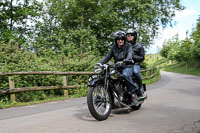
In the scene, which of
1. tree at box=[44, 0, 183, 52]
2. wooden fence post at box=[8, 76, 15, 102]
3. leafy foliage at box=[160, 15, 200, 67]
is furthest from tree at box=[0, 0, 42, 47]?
leafy foliage at box=[160, 15, 200, 67]

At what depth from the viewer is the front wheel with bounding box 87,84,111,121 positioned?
174 inches

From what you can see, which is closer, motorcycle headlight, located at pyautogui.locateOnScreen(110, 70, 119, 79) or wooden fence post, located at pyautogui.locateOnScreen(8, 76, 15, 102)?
motorcycle headlight, located at pyautogui.locateOnScreen(110, 70, 119, 79)

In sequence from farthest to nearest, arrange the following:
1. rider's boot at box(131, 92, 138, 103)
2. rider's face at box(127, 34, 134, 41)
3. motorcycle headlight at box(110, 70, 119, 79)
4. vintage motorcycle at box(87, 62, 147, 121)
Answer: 1. rider's face at box(127, 34, 134, 41)
2. rider's boot at box(131, 92, 138, 103)
3. motorcycle headlight at box(110, 70, 119, 79)
4. vintage motorcycle at box(87, 62, 147, 121)

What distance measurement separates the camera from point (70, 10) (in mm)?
23953

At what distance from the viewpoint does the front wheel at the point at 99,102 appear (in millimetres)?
4426

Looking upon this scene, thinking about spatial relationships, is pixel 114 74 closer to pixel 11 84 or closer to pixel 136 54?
pixel 136 54

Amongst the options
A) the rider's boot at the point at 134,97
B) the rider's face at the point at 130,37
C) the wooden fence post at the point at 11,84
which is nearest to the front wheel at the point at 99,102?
the rider's boot at the point at 134,97

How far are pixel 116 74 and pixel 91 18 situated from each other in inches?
793

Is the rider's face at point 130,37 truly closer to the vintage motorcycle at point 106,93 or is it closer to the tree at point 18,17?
the vintage motorcycle at point 106,93

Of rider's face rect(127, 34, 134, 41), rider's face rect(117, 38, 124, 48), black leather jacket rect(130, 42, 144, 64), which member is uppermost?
rider's face rect(127, 34, 134, 41)

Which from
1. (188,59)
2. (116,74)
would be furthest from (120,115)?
(188,59)

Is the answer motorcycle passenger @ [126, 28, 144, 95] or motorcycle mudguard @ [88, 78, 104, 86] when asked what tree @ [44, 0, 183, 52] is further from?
motorcycle mudguard @ [88, 78, 104, 86]

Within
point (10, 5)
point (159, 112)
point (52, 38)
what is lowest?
point (159, 112)

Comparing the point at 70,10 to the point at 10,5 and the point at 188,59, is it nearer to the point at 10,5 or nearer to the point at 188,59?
the point at 10,5
